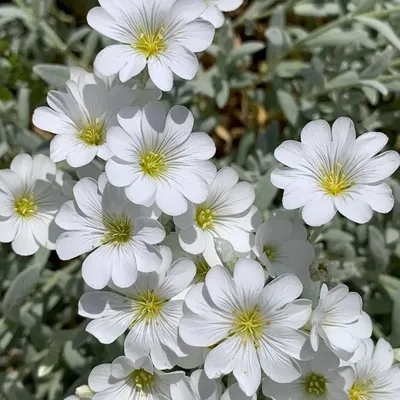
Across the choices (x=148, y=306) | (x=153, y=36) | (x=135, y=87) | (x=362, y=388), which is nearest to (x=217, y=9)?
(x=153, y=36)

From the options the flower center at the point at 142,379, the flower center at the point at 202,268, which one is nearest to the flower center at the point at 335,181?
the flower center at the point at 202,268

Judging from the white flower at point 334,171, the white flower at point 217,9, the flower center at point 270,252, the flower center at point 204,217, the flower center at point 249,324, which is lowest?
the flower center at point 249,324

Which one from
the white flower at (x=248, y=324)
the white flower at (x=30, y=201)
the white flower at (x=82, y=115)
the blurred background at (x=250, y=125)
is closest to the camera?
the white flower at (x=248, y=324)

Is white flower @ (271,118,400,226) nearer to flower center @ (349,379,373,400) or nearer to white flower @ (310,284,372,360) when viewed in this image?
white flower @ (310,284,372,360)

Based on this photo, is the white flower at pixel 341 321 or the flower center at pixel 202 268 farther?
the flower center at pixel 202 268

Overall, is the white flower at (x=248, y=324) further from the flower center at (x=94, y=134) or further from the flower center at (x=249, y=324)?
the flower center at (x=94, y=134)

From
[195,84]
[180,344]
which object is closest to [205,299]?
[180,344]

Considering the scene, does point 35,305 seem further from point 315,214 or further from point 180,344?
point 315,214
